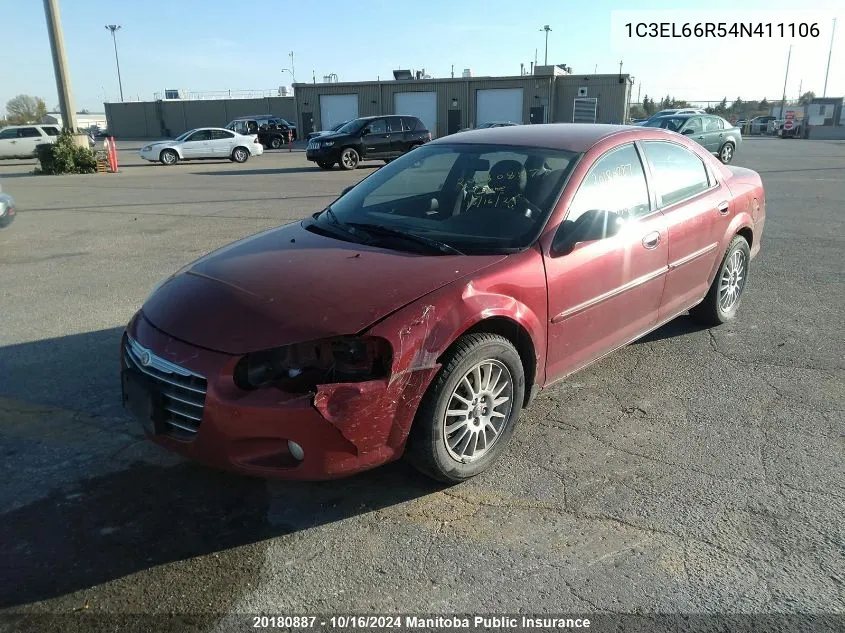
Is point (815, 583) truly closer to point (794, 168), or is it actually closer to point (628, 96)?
point (794, 168)

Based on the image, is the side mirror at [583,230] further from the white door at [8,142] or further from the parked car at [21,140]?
the white door at [8,142]

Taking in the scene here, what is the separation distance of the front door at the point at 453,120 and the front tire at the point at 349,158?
25.9 m

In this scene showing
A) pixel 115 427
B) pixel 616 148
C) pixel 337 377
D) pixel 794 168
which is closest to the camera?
pixel 337 377

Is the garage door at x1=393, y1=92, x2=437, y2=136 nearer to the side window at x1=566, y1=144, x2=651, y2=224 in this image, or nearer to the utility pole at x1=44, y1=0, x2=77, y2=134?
the utility pole at x1=44, y1=0, x2=77, y2=134

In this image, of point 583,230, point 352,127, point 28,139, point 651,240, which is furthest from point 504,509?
point 28,139

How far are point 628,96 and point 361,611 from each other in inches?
1886

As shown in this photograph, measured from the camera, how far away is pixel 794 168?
68.9 ft

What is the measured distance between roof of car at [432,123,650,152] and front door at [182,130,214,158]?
24.2m

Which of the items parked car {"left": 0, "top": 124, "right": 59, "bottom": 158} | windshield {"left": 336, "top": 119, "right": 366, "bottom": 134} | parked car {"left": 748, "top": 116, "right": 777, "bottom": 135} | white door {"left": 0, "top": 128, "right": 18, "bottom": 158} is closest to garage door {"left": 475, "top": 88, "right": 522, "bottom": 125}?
windshield {"left": 336, "top": 119, "right": 366, "bottom": 134}

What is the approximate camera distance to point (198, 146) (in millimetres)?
26328

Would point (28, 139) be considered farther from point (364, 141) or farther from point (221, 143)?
point (364, 141)

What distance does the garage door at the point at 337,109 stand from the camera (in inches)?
1904

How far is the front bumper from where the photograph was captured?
263cm

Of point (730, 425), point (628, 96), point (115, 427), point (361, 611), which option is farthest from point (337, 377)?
point (628, 96)
